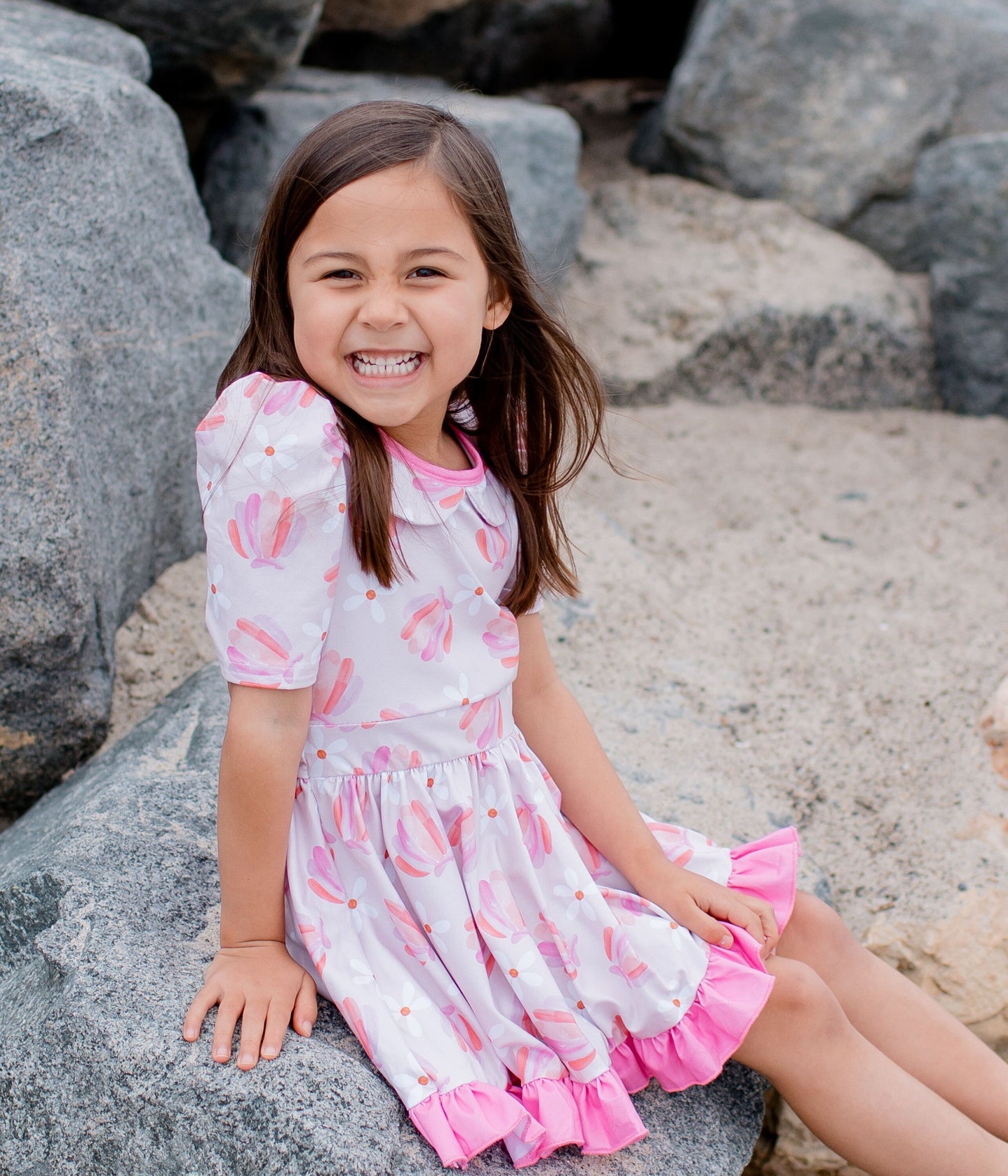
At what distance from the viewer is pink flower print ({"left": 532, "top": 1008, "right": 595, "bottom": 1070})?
127cm

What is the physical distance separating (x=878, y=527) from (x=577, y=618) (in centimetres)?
97

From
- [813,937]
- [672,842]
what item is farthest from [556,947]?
[813,937]

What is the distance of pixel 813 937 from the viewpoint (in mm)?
1483

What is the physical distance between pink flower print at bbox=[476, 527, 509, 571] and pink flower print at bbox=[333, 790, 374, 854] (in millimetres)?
272

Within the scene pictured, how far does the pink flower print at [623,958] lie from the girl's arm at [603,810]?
0.11 m

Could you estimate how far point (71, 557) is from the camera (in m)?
1.66

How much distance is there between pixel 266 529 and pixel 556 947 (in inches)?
22.8

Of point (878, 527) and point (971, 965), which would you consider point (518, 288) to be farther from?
point (878, 527)

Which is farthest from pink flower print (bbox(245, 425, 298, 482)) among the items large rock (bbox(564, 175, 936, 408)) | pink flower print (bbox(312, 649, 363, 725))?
large rock (bbox(564, 175, 936, 408))

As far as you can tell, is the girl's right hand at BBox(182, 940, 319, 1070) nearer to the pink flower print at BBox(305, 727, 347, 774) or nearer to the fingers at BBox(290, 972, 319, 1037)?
the fingers at BBox(290, 972, 319, 1037)

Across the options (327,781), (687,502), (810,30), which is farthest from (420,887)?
(810,30)

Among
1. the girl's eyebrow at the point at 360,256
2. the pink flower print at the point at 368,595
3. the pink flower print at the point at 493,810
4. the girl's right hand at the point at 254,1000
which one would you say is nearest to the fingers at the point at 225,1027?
the girl's right hand at the point at 254,1000

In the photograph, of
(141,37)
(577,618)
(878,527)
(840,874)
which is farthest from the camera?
(878,527)

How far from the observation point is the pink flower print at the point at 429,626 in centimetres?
129
